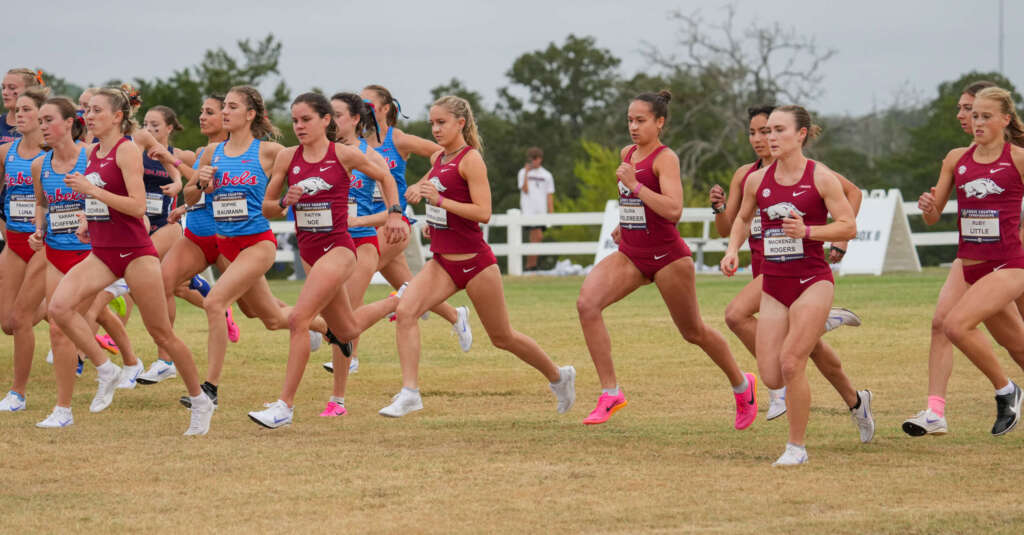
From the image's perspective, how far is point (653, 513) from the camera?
5.95 metres

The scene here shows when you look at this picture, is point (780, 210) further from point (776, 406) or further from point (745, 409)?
point (776, 406)

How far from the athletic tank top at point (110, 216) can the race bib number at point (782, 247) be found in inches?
156

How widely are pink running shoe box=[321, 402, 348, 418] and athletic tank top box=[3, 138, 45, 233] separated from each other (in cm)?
267

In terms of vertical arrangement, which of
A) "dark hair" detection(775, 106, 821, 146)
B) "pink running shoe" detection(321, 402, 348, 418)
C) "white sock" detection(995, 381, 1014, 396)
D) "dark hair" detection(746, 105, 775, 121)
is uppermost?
"dark hair" detection(746, 105, 775, 121)

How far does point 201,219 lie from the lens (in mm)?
9586

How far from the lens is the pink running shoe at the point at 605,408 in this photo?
8586 mm

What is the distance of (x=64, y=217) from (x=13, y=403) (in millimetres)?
1491

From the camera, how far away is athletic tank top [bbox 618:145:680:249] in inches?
335

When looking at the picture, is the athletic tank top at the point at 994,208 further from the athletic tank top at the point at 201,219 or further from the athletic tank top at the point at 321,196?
the athletic tank top at the point at 201,219

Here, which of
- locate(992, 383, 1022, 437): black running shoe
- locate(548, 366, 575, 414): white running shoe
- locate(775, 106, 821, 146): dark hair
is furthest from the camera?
locate(548, 366, 575, 414): white running shoe

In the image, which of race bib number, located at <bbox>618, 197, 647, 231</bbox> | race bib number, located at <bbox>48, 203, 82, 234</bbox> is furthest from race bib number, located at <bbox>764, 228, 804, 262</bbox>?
race bib number, located at <bbox>48, 203, 82, 234</bbox>

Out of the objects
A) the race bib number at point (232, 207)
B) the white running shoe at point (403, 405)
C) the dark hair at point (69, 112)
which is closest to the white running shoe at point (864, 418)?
the white running shoe at point (403, 405)

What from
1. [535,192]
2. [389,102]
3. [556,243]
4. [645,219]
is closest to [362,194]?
[389,102]

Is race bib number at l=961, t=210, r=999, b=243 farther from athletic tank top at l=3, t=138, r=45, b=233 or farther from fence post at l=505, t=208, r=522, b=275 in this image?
fence post at l=505, t=208, r=522, b=275
